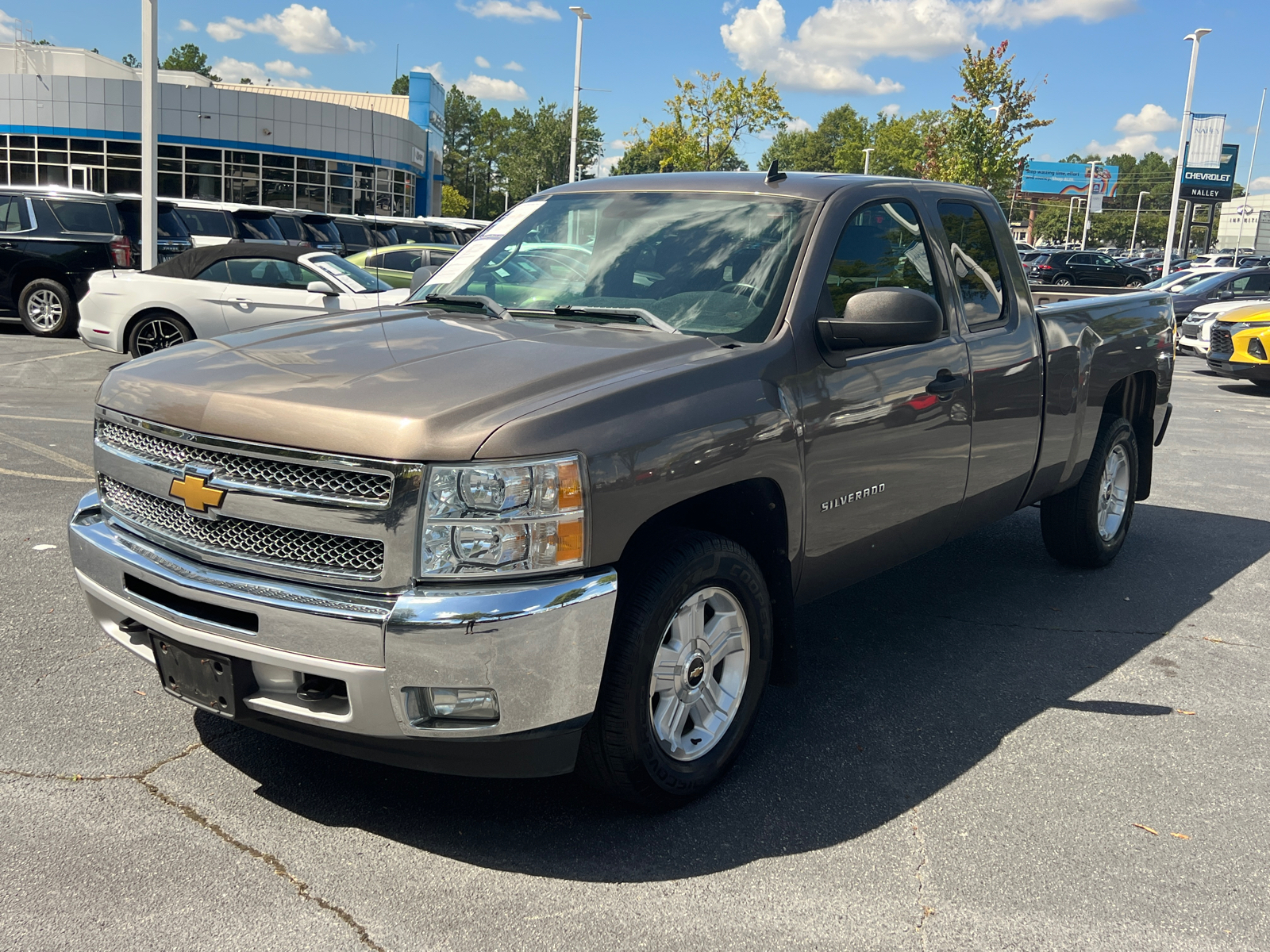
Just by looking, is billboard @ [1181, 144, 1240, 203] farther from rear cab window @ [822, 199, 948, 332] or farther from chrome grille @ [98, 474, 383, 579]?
chrome grille @ [98, 474, 383, 579]

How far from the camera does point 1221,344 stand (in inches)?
627

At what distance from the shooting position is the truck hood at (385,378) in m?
2.79

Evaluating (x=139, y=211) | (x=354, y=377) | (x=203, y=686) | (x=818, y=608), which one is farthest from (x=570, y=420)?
(x=139, y=211)

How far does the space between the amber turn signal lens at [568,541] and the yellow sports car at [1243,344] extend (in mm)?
15248

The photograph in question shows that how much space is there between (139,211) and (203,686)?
15.3 meters

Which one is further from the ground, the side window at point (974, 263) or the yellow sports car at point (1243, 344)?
the side window at point (974, 263)

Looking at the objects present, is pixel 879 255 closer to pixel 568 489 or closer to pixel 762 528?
pixel 762 528

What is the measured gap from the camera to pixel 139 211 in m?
16.3

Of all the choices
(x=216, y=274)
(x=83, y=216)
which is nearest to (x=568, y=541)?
(x=216, y=274)

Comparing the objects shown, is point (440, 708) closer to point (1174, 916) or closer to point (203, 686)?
point (203, 686)

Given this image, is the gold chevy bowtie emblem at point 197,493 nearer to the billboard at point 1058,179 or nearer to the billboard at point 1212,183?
the billboard at point 1212,183

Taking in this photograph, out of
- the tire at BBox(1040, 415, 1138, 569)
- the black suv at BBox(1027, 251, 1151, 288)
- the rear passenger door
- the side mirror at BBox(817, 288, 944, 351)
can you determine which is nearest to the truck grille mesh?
the side mirror at BBox(817, 288, 944, 351)

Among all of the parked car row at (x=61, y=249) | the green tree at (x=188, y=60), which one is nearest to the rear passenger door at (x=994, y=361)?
the parked car row at (x=61, y=249)

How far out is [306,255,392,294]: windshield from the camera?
37.8 feet
